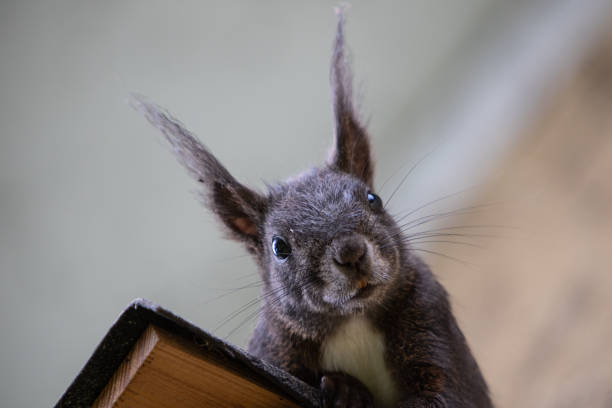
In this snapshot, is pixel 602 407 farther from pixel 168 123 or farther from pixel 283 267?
pixel 168 123

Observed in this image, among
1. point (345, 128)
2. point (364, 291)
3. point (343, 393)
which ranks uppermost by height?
point (345, 128)

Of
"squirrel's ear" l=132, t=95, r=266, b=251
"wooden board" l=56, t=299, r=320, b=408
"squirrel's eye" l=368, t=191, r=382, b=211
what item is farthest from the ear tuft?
"wooden board" l=56, t=299, r=320, b=408

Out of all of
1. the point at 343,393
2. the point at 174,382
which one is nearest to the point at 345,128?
the point at 343,393

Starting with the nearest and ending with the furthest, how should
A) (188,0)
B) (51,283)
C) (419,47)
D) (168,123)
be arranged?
(168,123), (188,0), (51,283), (419,47)

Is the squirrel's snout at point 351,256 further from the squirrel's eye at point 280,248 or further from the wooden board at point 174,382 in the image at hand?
the wooden board at point 174,382

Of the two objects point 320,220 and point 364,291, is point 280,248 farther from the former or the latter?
point 364,291

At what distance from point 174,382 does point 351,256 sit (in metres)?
0.57

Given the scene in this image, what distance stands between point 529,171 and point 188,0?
6.93 ft

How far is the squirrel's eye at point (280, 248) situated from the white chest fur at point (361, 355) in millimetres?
284

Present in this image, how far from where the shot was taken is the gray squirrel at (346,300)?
6.72ft

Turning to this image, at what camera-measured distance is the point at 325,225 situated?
2.13 m

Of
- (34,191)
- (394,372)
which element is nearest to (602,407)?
(394,372)

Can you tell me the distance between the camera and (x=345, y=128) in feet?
8.51

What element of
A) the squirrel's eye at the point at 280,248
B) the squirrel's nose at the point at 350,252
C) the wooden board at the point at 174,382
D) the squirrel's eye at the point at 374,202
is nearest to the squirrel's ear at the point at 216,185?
the squirrel's eye at the point at 280,248
